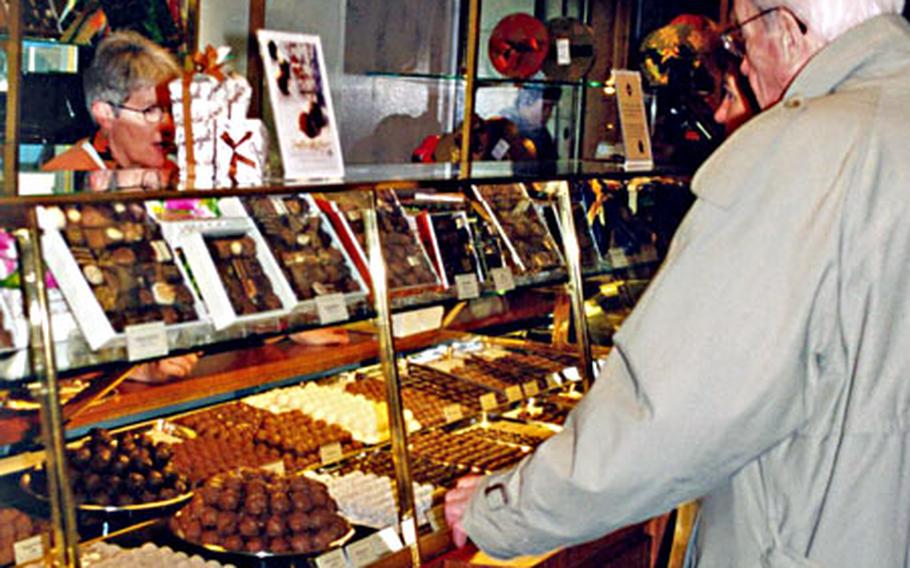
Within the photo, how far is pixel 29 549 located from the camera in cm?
204

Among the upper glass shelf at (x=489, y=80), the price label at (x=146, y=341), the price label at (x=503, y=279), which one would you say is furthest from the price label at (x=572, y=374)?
the upper glass shelf at (x=489, y=80)

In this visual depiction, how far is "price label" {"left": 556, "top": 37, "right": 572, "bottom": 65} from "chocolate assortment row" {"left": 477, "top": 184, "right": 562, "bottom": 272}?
2.65 meters

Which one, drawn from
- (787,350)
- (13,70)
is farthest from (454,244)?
(787,350)

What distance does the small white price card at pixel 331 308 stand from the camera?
2422 mm

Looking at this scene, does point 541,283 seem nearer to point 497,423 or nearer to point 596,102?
point 497,423

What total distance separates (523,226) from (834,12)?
1512 mm

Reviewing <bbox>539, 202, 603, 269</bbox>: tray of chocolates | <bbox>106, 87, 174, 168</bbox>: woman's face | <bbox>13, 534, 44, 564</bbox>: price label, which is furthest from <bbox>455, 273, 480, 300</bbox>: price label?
<bbox>106, 87, 174, 168</bbox>: woman's face

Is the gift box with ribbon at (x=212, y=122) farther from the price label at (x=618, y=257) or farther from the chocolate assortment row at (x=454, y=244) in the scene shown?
the price label at (x=618, y=257)

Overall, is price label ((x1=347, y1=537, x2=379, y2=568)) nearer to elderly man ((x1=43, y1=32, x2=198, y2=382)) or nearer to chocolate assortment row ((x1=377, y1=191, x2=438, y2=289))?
chocolate assortment row ((x1=377, y1=191, x2=438, y2=289))

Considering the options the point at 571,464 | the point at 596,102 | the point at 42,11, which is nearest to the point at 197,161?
the point at 571,464

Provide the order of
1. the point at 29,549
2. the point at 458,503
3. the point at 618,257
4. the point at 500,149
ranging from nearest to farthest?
the point at 458,503
the point at 29,549
the point at 618,257
the point at 500,149

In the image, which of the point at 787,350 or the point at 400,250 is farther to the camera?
the point at 400,250

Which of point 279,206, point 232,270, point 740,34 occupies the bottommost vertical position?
point 232,270

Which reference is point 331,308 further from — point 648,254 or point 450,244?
point 648,254
